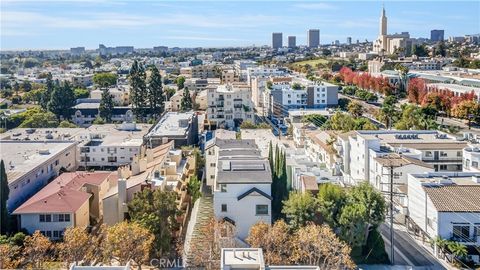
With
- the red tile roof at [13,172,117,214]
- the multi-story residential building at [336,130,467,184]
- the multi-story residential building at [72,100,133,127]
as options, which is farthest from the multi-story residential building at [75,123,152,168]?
the multi-story residential building at [72,100,133,127]

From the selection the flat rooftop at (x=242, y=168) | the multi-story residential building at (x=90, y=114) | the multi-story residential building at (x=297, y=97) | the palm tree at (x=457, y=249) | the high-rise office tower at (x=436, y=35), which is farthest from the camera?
the high-rise office tower at (x=436, y=35)

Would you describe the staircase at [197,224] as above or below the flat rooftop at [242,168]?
below

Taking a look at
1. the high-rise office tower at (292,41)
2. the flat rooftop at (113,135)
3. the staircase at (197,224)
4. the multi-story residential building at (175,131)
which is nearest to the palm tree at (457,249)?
the staircase at (197,224)

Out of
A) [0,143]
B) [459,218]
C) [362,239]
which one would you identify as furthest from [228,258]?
[0,143]

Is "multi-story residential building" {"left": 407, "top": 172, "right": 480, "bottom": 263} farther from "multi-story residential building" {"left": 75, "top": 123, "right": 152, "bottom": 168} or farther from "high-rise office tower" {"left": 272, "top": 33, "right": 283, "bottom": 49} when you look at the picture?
"high-rise office tower" {"left": 272, "top": 33, "right": 283, "bottom": 49}

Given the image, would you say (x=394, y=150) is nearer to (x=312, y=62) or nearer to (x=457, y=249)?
(x=457, y=249)

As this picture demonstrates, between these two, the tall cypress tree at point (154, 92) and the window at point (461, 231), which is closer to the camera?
the window at point (461, 231)

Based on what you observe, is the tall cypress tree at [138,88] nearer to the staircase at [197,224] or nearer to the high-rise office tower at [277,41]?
the staircase at [197,224]

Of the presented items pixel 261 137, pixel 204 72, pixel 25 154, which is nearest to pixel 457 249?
pixel 261 137
